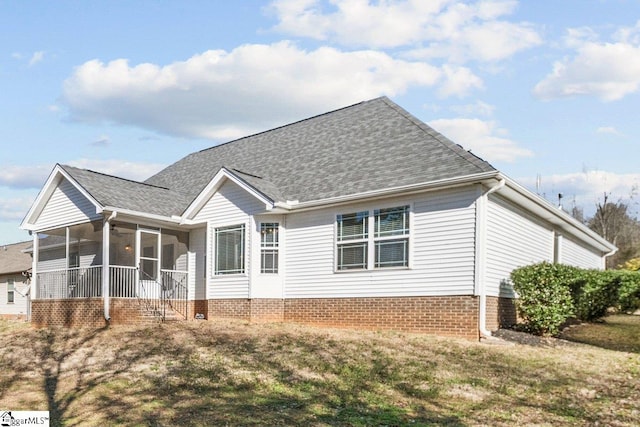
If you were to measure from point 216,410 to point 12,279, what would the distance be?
28.5 meters

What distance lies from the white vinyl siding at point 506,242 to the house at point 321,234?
0.22ft

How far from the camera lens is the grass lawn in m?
8.95

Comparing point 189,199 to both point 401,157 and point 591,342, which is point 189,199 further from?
point 591,342

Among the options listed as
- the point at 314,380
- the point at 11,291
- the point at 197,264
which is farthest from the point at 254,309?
the point at 11,291

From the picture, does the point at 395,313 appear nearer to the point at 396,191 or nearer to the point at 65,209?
the point at 396,191

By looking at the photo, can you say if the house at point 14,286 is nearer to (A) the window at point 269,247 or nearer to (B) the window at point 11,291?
(B) the window at point 11,291

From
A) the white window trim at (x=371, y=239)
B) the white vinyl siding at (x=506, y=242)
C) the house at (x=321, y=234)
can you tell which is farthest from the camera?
the white window trim at (x=371, y=239)

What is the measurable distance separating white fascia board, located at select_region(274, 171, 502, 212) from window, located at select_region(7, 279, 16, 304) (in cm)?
2194

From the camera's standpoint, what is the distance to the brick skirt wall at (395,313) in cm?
1477

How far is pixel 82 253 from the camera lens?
81.2ft

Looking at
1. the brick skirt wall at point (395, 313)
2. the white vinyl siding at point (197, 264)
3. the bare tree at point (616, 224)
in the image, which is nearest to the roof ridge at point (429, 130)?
the brick skirt wall at point (395, 313)

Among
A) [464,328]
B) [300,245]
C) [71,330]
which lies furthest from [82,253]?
[464,328]

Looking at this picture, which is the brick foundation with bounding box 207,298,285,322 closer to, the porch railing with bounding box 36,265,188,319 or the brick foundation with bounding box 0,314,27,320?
the porch railing with bounding box 36,265,188,319

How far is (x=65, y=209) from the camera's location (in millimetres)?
20750
